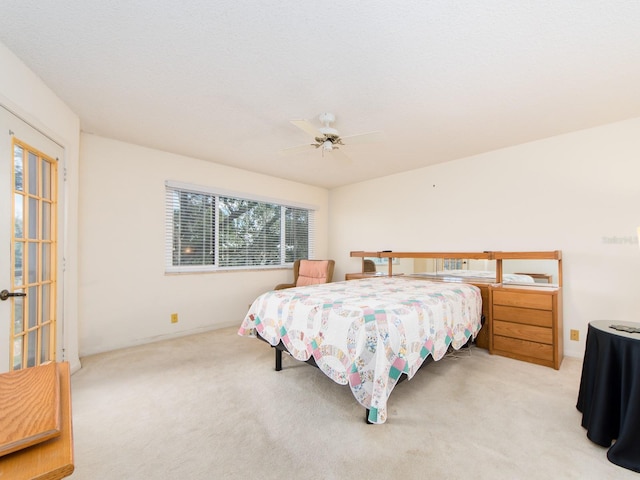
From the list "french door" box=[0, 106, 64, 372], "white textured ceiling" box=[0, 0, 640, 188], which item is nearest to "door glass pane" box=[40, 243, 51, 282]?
"french door" box=[0, 106, 64, 372]

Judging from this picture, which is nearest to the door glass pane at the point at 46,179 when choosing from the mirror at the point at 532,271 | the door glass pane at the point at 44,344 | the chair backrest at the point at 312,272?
the door glass pane at the point at 44,344

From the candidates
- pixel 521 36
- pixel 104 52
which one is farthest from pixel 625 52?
pixel 104 52

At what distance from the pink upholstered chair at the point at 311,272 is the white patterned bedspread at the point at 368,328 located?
5.21 feet

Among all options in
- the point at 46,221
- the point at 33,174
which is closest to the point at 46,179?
the point at 33,174

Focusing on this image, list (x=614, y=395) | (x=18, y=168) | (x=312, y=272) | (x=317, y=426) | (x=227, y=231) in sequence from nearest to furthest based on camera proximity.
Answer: (x=614, y=395), (x=317, y=426), (x=18, y=168), (x=227, y=231), (x=312, y=272)

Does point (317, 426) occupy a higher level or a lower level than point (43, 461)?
lower

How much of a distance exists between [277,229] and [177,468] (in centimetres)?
366

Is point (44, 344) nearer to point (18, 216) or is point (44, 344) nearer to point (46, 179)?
point (18, 216)

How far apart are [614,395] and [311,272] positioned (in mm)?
3479

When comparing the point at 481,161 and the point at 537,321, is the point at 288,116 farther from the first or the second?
the point at 537,321

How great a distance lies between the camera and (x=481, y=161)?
3631 millimetres

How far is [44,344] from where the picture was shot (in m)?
2.22

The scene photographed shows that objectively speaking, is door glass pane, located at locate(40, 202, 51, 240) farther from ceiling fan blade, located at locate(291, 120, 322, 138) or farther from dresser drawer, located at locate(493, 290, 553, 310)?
dresser drawer, located at locate(493, 290, 553, 310)

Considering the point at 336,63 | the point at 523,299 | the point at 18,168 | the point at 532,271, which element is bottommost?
the point at 523,299
